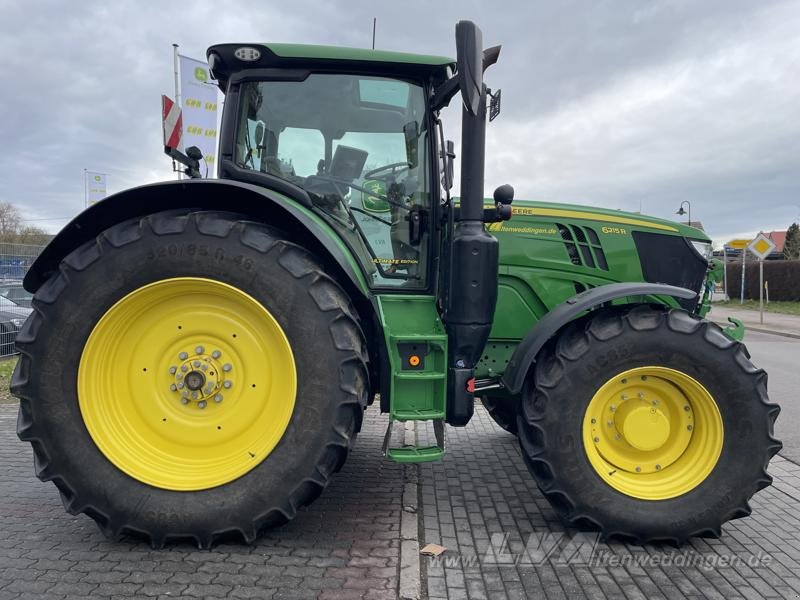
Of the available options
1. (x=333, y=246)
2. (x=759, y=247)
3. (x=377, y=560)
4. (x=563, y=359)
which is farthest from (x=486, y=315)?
(x=759, y=247)

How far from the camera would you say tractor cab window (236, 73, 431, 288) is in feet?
10.6

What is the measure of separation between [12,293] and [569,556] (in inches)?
369

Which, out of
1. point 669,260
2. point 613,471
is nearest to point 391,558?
point 613,471

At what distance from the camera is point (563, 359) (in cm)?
292

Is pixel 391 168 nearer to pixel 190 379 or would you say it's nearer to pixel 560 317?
pixel 560 317

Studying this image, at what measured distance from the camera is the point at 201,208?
117 inches

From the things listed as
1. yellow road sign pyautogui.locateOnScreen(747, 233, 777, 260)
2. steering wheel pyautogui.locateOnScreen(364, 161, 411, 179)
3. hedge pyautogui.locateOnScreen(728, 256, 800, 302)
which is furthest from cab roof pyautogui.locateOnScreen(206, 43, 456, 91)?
A: hedge pyautogui.locateOnScreen(728, 256, 800, 302)

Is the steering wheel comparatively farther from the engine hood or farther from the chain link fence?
the chain link fence

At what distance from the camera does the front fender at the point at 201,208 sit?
2.80 metres

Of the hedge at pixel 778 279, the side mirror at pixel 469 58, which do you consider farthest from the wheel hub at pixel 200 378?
the hedge at pixel 778 279

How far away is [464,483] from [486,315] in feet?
4.45

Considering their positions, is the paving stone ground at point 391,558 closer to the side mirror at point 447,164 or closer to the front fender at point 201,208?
the front fender at point 201,208

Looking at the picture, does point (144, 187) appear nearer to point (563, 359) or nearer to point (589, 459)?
point (563, 359)

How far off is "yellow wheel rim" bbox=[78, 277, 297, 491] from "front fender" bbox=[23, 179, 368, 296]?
46 centimetres
